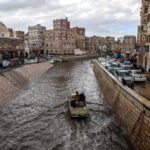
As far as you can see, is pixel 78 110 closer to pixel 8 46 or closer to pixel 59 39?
pixel 8 46

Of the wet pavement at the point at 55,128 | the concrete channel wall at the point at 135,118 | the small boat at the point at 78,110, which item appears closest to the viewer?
the concrete channel wall at the point at 135,118

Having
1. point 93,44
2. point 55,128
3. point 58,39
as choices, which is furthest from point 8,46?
point 93,44

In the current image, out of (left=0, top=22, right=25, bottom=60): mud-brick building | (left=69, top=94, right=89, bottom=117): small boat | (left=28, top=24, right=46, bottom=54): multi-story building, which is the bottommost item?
(left=69, top=94, right=89, bottom=117): small boat

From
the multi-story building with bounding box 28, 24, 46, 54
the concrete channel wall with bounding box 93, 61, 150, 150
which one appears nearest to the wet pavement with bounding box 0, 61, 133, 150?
the concrete channel wall with bounding box 93, 61, 150, 150

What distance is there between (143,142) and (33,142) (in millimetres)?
8568

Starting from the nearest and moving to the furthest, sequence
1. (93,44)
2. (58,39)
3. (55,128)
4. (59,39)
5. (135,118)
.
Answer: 1. (135,118)
2. (55,128)
3. (59,39)
4. (58,39)
5. (93,44)

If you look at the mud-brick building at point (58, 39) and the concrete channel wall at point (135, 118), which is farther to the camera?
the mud-brick building at point (58, 39)

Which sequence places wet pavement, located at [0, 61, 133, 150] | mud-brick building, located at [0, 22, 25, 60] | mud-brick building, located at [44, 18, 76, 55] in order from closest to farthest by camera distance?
wet pavement, located at [0, 61, 133, 150] → mud-brick building, located at [0, 22, 25, 60] → mud-brick building, located at [44, 18, 76, 55]

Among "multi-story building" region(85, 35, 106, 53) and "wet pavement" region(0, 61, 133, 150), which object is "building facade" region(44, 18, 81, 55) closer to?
"multi-story building" region(85, 35, 106, 53)

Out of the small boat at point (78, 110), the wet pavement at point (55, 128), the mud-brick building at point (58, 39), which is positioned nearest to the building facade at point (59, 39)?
the mud-brick building at point (58, 39)

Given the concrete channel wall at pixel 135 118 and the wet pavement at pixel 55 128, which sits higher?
the concrete channel wall at pixel 135 118

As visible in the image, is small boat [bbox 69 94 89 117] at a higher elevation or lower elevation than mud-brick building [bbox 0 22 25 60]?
lower

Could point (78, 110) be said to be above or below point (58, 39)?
below

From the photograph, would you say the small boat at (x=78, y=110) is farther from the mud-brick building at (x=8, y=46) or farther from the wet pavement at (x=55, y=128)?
the mud-brick building at (x=8, y=46)
